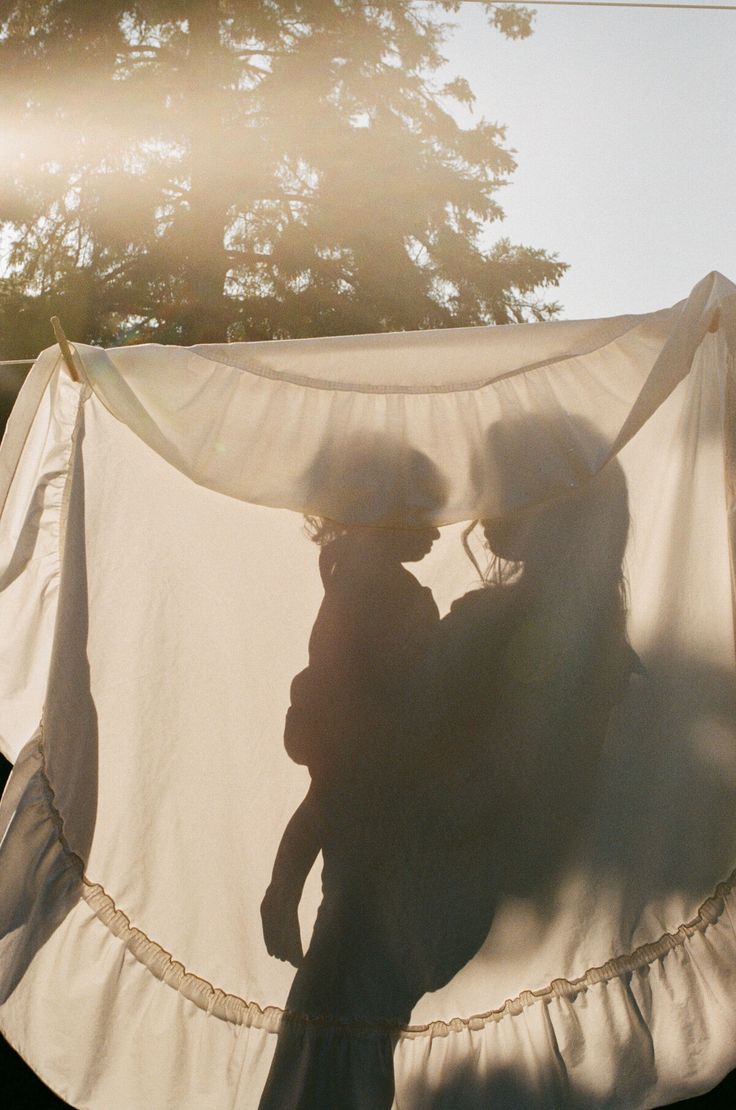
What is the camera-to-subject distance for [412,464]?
1.47 meters

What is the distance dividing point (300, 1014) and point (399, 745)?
0.47 meters

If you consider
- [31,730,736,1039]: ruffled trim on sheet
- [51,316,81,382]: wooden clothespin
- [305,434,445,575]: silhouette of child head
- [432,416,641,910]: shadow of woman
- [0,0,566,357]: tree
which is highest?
[0,0,566,357]: tree

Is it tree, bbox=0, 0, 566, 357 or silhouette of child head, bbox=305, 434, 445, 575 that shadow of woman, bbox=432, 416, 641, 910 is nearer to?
silhouette of child head, bbox=305, 434, 445, 575

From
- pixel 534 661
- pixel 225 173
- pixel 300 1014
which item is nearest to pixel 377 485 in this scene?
pixel 534 661

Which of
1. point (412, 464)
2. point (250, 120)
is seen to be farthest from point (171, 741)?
point (250, 120)

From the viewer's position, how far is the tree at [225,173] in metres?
5.62

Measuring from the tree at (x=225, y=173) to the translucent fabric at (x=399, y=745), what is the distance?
14.6 ft

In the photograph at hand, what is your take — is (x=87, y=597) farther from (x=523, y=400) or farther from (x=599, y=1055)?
(x=599, y=1055)

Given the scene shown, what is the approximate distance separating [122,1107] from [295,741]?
0.66m

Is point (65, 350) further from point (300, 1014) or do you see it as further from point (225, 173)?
point (225, 173)

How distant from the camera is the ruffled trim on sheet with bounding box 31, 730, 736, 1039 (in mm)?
1416

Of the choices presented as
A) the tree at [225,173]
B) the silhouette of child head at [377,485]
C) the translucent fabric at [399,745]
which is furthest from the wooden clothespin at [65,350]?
the tree at [225,173]

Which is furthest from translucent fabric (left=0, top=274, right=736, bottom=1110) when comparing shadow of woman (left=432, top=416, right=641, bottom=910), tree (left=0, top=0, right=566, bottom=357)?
tree (left=0, top=0, right=566, bottom=357)

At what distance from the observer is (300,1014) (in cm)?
143
